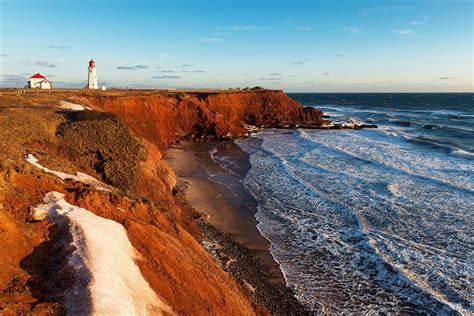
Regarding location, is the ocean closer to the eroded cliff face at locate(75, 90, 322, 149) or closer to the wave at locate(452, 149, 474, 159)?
the wave at locate(452, 149, 474, 159)

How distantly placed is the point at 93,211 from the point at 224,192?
552 inches

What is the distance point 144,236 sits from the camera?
8859 millimetres

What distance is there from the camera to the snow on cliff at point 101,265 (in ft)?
20.1

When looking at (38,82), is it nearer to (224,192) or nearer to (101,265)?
(224,192)

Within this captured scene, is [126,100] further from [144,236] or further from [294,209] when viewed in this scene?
[144,236]

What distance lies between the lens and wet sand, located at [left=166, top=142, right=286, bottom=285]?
16.0 meters

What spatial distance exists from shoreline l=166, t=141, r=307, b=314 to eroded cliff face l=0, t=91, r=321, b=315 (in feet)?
4.01

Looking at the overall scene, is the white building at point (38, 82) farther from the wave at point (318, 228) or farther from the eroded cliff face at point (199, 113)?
the wave at point (318, 228)

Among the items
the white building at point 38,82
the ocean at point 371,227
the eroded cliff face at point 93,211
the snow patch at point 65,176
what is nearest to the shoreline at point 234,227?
the ocean at point 371,227

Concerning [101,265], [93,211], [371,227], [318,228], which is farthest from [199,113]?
[101,265]

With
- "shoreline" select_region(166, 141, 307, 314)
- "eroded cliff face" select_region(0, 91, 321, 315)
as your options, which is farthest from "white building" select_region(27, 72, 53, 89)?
"eroded cliff face" select_region(0, 91, 321, 315)

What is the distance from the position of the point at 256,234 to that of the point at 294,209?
3.62 m

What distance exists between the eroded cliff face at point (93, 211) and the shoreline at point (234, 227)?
48.1 inches

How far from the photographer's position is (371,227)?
17.0 metres
